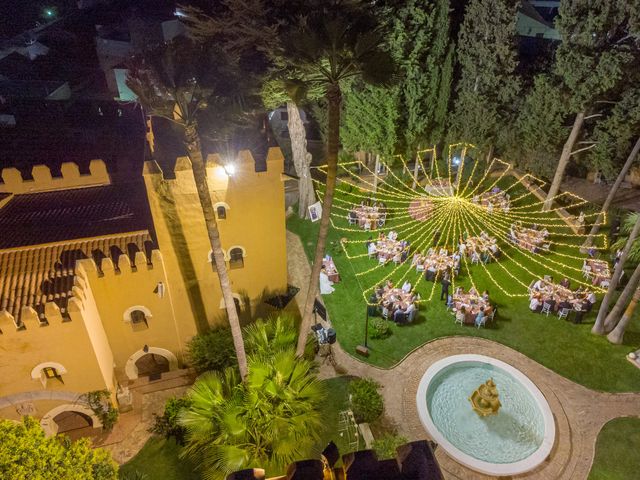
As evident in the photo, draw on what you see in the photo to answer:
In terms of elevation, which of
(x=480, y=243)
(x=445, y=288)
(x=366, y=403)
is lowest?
(x=366, y=403)

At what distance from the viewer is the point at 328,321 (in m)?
17.7

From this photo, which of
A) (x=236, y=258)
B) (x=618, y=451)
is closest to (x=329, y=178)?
(x=236, y=258)

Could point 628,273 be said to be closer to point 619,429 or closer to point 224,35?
→ point 619,429

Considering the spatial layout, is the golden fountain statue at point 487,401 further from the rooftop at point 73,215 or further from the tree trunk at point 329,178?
the rooftop at point 73,215

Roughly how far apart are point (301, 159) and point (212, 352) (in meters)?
12.0

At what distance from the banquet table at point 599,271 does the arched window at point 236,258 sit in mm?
14638

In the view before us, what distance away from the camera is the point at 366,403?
44.9ft

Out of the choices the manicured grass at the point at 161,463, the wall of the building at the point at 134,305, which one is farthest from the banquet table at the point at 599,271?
the manicured grass at the point at 161,463

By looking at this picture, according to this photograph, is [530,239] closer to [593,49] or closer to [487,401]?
[593,49]

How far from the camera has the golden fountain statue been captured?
46.0 feet

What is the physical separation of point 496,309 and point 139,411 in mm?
13751

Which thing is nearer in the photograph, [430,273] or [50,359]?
[50,359]

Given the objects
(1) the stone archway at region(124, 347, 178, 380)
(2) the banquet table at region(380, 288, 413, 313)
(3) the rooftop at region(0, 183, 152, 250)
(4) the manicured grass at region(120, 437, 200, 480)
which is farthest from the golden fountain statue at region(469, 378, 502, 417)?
(3) the rooftop at region(0, 183, 152, 250)

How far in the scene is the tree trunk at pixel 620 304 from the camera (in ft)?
51.1
